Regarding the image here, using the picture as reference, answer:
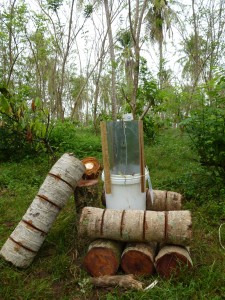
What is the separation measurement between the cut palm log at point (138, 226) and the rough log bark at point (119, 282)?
1.06 feet

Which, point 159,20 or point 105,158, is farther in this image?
point 159,20

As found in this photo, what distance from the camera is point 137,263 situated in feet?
8.16

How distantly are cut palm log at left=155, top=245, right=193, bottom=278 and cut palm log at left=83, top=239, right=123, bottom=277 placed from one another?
38 cm

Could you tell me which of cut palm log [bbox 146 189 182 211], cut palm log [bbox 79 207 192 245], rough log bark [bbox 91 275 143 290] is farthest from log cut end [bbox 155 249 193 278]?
cut palm log [bbox 146 189 182 211]

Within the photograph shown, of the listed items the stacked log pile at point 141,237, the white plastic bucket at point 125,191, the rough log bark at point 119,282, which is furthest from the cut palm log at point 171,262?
the white plastic bucket at point 125,191

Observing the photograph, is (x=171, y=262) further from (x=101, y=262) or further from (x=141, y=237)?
(x=101, y=262)

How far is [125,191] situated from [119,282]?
930 mm

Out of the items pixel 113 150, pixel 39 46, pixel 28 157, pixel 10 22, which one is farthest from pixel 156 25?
pixel 113 150

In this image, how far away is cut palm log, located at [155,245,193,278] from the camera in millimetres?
2391

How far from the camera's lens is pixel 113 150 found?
10.5 feet

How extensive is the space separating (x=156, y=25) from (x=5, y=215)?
42.5 feet

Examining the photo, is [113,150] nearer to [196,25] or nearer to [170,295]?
[170,295]

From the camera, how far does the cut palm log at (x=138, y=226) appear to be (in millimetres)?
2434

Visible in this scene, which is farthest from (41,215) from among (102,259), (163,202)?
(163,202)
